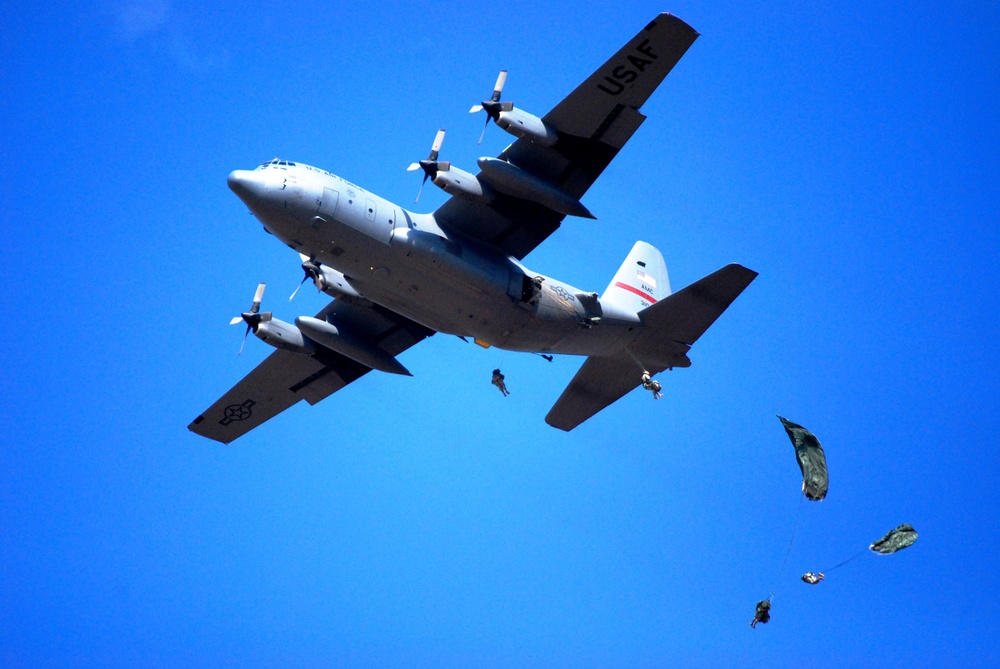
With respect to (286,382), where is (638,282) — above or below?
above

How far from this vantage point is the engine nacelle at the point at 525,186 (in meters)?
21.4

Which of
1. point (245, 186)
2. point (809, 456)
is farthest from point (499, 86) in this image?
point (809, 456)

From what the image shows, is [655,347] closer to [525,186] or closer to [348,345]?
[525,186]

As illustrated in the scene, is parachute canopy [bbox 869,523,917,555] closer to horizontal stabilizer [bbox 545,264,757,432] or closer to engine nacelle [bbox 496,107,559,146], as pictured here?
horizontal stabilizer [bbox 545,264,757,432]

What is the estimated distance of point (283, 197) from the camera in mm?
20422

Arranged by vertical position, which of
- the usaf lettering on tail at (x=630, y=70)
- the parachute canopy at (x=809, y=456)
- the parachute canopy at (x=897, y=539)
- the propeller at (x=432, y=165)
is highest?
Result: the usaf lettering on tail at (x=630, y=70)

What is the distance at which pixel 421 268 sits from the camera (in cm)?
2148

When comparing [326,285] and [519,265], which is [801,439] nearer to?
[519,265]

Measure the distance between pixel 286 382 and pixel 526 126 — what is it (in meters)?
10.9

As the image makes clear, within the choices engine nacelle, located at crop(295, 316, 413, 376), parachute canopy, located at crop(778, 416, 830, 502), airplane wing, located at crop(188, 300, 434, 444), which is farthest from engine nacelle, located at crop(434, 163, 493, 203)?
parachute canopy, located at crop(778, 416, 830, 502)

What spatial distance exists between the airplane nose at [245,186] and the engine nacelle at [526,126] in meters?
5.36

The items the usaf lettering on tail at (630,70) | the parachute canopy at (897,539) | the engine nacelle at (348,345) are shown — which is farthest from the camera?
the engine nacelle at (348,345)

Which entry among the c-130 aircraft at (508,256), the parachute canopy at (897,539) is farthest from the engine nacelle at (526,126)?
the parachute canopy at (897,539)

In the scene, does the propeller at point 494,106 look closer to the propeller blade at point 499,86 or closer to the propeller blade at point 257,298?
the propeller blade at point 499,86
